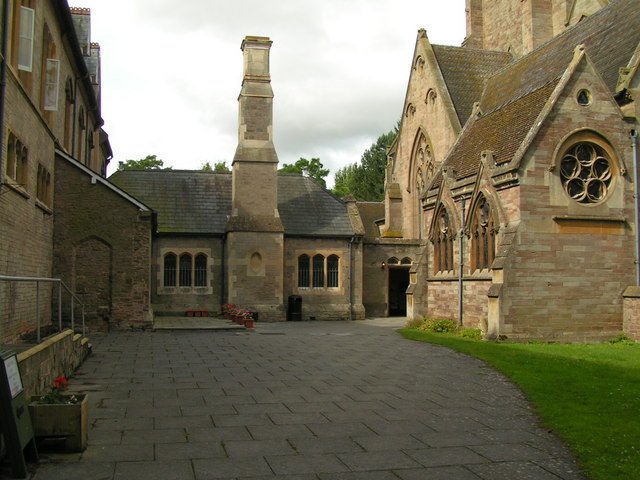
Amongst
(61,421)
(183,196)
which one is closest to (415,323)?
(183,196)

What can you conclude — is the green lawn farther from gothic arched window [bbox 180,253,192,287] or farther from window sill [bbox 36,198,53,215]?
gothic arched window [bbox 180,253,192,287]

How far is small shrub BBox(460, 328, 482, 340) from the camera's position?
63.1 ft

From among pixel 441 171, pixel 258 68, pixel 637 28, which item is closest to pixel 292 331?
pixel 441 171

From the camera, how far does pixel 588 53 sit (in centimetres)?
2370

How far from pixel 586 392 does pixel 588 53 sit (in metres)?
18.0

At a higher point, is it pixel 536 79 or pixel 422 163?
pixel 536 79

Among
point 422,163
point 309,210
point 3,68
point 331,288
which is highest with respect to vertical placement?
point 422,163

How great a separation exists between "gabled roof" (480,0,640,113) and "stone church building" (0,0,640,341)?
0.10 meters

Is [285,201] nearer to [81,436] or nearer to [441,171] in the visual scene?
[441,171]

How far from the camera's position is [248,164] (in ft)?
96.7

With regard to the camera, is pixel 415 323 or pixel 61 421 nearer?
pixel 61 421

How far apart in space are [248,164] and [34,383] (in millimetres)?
22371

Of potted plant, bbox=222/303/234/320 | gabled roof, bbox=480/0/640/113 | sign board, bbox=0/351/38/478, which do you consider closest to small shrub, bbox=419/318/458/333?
potted plant, bbox=222/303/234/320

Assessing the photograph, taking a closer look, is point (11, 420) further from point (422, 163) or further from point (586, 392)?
point (422, 163)
